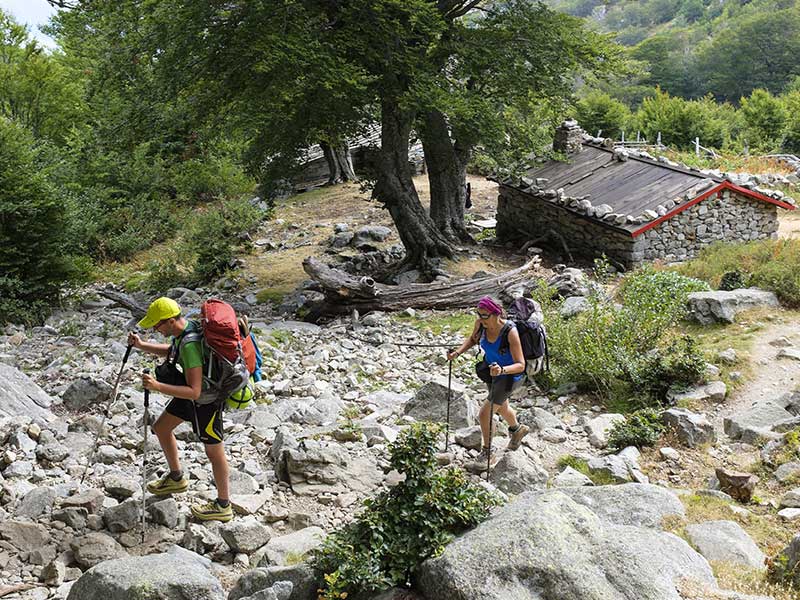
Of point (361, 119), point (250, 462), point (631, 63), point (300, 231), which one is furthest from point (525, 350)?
point (300, 231)

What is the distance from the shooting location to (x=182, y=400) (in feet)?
20.5

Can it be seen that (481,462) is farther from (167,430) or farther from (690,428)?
(167,430)

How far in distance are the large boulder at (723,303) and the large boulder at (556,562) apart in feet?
25.9

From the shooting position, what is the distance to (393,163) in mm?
17641

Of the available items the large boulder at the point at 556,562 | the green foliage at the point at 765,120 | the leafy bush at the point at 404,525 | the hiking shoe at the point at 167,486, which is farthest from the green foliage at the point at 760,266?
the green foliage at the point at 765,120

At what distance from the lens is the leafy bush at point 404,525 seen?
15.5 ft

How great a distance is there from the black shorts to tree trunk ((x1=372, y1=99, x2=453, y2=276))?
1158 centimetres

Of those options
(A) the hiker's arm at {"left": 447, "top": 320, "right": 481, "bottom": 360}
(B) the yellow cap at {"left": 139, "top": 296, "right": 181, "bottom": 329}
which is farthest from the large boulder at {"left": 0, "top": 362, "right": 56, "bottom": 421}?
(A) the hiker's arm at {"left": 447, "top": 320, "right": 481, "bottom": 360}

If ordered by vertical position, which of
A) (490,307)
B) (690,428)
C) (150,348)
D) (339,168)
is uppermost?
Answer: (150,348)

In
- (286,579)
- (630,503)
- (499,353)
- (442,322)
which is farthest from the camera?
(442,322)

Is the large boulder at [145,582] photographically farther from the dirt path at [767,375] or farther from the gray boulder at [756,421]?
the dirt path at [767,375]

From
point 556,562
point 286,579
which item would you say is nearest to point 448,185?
point 286,579

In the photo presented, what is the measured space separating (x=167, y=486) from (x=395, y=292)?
8925 mm

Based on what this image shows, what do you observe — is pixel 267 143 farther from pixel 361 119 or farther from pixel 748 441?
pixel 748 441
